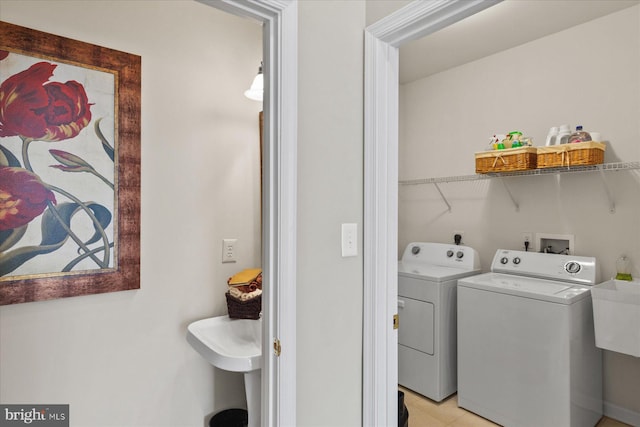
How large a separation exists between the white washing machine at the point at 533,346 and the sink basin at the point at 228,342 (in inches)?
53.8

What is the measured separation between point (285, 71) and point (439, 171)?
239cm

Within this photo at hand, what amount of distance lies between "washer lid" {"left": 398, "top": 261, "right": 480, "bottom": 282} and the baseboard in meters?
1.07

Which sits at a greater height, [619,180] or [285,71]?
[285,71]

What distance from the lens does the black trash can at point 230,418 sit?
5.99ft

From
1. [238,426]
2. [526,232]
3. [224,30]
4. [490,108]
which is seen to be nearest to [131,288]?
[238,426]

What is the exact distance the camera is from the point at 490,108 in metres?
2.85

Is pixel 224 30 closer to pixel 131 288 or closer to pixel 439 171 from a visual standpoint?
pixel 131 288

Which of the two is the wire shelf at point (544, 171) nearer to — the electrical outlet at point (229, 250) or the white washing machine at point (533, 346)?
the white washing machine at point (533, 346)

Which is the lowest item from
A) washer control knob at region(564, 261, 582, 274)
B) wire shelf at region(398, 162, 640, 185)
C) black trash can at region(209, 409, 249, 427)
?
black trash can at region(209, 409, 249, 427)

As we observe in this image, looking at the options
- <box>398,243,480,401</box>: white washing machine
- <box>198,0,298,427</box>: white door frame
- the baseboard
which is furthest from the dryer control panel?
<box>198,0,298,427</box>: white door frame

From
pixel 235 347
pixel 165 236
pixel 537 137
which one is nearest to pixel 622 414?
pixel 537 137

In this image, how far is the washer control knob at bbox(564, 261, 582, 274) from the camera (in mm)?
2283

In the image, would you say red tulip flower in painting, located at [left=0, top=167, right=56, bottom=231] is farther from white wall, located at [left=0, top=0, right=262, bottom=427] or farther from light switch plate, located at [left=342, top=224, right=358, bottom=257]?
light switch plate, located at [left=342, top=224, right=358, bottom=257]

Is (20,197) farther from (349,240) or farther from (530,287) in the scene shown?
(530,287)
